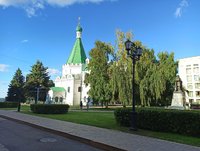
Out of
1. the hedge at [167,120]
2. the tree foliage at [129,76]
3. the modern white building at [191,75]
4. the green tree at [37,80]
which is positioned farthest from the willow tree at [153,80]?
the modern white building at [191,75]

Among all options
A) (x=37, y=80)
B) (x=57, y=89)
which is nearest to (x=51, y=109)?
Result: (x=37, y=80)

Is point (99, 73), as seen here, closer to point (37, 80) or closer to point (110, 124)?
point (110, 124)

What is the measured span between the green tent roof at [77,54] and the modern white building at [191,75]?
5249 cm

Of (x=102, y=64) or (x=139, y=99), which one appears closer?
(x=139, y=99)

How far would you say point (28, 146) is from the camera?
8.95 metres

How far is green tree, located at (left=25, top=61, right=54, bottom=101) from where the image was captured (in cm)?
7646

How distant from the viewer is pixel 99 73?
41594mm

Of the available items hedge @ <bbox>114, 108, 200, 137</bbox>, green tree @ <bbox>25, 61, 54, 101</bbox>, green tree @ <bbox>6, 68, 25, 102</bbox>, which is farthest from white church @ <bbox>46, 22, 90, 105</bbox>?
hedge @ <bbox>114, 108, 200, 137</bbox>

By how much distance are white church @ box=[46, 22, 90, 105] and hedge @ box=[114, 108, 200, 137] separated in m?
72.7

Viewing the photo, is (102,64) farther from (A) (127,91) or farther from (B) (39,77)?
(B) (39,77)

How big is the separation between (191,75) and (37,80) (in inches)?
3036

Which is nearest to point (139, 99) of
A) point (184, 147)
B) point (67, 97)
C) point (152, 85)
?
point (152, 85)

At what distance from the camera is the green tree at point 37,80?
76.5 metres

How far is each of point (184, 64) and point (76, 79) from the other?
6176cm
